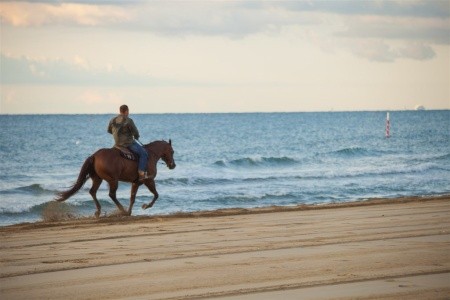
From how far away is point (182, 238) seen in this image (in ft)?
46.9

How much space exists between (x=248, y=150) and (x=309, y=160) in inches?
682

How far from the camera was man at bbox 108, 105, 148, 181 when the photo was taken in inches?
728

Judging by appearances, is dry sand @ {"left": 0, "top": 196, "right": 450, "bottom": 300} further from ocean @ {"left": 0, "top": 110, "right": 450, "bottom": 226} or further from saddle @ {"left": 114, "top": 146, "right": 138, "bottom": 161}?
ocean @ {"left": 0, "top": 110, "right": 450, "bottom": 226}

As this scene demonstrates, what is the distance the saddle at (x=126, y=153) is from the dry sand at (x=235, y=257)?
157 centimetres

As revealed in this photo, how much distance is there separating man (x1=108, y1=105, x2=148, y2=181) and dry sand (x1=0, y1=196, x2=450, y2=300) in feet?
5.48

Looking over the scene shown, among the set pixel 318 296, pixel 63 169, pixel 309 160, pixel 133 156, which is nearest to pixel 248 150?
pixel 309 160

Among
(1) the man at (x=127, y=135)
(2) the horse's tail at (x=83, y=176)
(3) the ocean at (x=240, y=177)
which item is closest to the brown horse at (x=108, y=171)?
(2) the horse's tail at (x=83, y=176)

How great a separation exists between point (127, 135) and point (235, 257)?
7.21 m

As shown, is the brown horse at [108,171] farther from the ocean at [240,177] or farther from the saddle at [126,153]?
the ocean at [240,177]

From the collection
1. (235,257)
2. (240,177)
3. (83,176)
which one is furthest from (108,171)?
(240,177)

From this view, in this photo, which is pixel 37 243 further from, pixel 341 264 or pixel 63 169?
pixel 63 169

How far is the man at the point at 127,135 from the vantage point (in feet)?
60.7

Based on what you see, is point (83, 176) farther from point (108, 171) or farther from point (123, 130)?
point (123, 130)

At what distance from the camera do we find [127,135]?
18.7 metres
